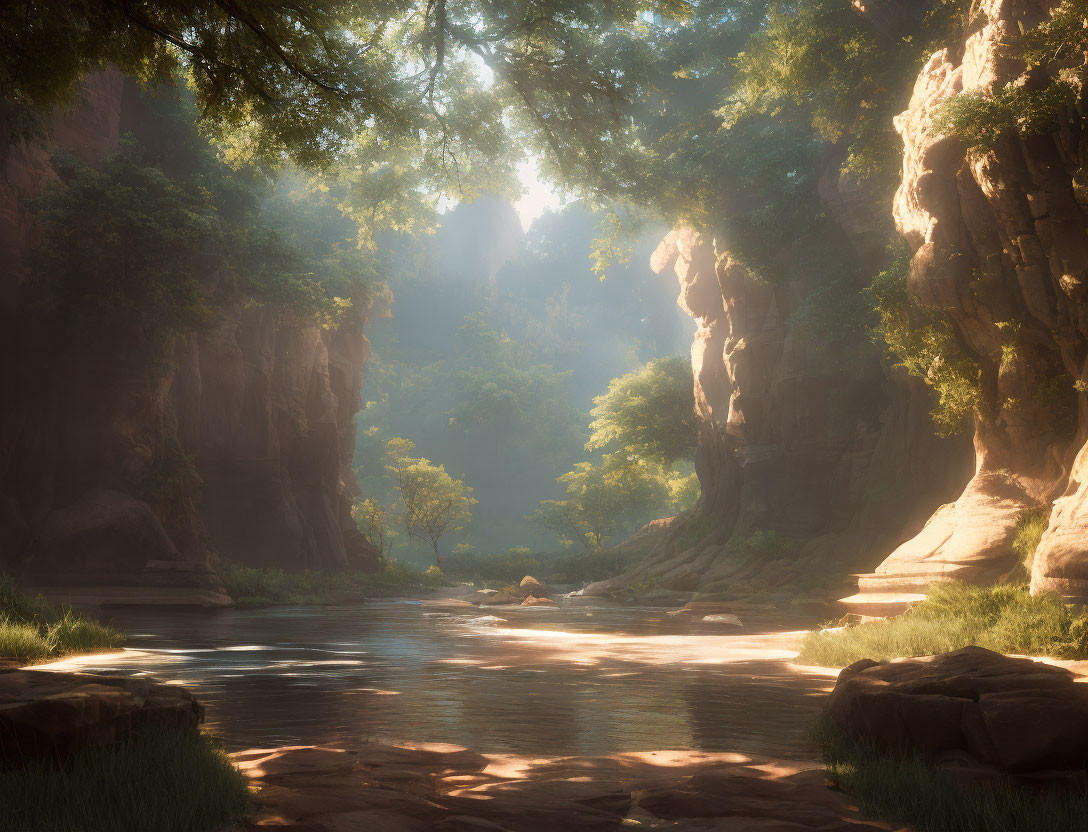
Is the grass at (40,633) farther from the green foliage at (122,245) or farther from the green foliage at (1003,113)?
the green foliage at (1003,113)

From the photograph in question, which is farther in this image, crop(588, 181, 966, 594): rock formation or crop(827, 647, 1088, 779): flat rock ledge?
crop(588, 181, 966, 594): rock formation

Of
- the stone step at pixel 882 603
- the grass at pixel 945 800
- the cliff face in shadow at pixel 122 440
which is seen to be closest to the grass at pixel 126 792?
the grass at pixel 945 800

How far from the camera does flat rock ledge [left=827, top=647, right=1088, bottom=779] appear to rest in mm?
4105

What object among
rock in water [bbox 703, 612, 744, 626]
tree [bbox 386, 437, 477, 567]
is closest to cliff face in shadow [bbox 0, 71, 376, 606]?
rock in water [bbox 703, 612, 744, 626]

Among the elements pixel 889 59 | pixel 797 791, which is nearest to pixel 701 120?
pixel 889 59

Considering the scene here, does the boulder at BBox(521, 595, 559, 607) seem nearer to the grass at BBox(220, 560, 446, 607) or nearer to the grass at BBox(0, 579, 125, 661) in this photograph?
the grass at BBox(220, 560, 446, 607)

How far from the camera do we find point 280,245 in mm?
30266

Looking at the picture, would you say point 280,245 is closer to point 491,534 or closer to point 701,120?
point 701,120

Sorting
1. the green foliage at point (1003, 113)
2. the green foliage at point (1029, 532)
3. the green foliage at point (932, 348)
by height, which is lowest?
the green foliage at point (1029, 532)

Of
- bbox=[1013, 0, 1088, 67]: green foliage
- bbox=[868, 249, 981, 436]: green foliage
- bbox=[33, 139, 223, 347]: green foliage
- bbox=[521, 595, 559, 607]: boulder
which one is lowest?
bbox=[521, 595, 559, 607]: boulder

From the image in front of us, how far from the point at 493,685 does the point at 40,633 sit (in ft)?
21.2

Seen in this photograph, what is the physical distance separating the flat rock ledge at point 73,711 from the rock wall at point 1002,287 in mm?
10343

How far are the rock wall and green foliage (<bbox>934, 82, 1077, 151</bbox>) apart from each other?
0.68 feet

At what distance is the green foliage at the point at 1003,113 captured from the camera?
11.0m
